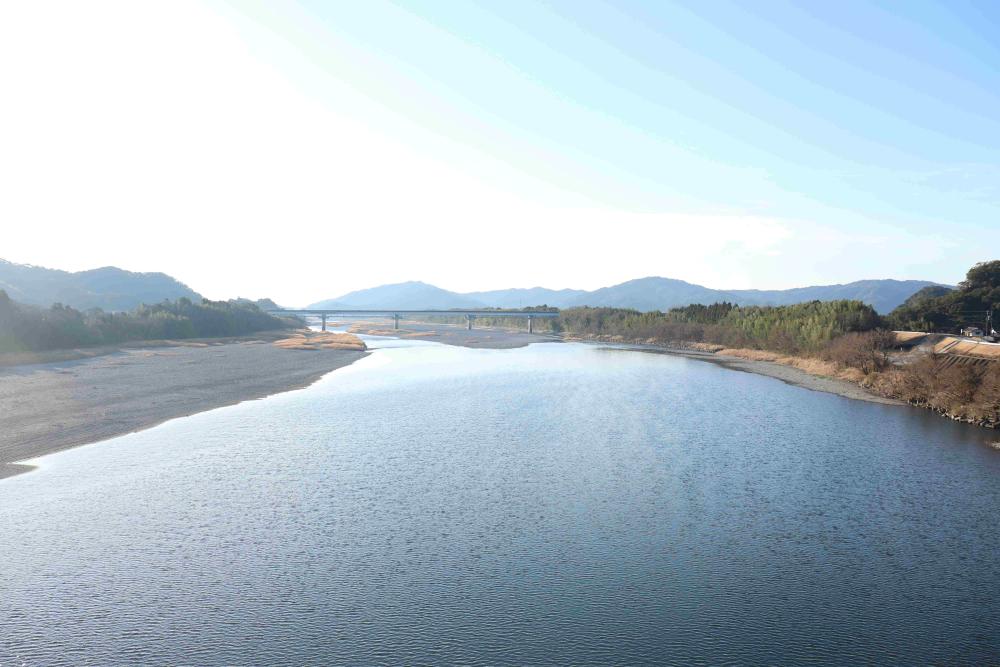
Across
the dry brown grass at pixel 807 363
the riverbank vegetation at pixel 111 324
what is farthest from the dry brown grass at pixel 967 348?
the riverbank vegetation at pixel 111 324

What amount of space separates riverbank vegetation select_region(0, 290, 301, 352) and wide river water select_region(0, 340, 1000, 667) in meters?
45.5

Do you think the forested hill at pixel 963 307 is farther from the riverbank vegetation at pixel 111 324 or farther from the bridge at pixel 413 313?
the bridge at pixel 413 313

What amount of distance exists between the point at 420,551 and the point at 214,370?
4368 cm

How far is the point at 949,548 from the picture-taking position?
16.0 metres

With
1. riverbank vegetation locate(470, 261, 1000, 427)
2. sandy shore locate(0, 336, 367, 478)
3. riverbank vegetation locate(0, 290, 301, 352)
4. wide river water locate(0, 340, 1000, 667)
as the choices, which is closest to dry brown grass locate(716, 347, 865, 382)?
riverbank vegetation locate(470, 261, 1000, 427)

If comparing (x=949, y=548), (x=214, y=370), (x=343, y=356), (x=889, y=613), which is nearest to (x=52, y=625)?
(x=889, y=613)

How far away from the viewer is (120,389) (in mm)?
39906

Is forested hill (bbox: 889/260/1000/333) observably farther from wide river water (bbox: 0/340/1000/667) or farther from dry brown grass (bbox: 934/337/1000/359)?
wide river water (bbox: 0/340/1000/667)

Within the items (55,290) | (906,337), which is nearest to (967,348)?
(906,337)

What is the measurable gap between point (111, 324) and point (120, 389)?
1801 inches

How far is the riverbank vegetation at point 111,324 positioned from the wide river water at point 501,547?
4553cm

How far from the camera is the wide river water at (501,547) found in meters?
11.3

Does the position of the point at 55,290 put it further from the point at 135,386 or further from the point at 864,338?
the point at 864,338

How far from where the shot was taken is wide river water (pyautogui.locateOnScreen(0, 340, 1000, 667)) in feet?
37.0
